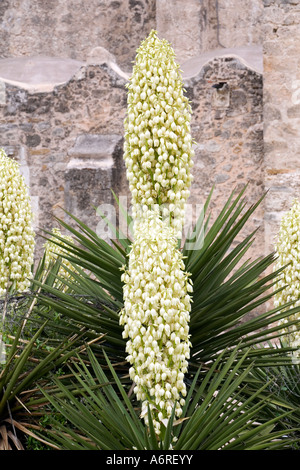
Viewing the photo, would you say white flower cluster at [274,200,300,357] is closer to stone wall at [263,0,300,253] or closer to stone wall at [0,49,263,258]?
stone wall at [263,0,300,253]

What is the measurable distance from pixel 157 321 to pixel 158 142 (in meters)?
0.83

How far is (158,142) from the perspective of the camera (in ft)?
9.99

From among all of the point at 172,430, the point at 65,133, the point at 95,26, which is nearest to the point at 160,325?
the point at 172,430

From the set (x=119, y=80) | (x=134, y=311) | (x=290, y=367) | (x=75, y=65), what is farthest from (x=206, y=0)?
(x=134, y=311)

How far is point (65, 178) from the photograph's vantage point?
8.24 meters

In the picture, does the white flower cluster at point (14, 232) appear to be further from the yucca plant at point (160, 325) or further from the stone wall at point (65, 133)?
the stone wall at point (65, 133)

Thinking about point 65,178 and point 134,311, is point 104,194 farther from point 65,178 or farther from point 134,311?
point 134,311

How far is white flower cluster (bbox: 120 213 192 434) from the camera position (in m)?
2.63

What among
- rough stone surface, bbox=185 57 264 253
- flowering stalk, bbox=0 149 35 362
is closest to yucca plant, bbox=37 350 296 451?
flowering stalk, bbox=0 149 35 362

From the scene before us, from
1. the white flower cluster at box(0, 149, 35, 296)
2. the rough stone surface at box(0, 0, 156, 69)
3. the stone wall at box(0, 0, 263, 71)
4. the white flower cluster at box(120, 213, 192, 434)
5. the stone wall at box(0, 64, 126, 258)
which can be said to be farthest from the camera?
the rough stone surface at box(0, 0, 156, 69)

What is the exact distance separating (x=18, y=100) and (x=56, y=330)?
18.3ft

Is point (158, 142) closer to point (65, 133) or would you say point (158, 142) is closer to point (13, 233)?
point (13, 233)

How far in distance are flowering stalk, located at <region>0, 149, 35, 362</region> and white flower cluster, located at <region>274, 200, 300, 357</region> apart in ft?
4.36

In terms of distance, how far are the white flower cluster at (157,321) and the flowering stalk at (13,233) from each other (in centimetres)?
117
